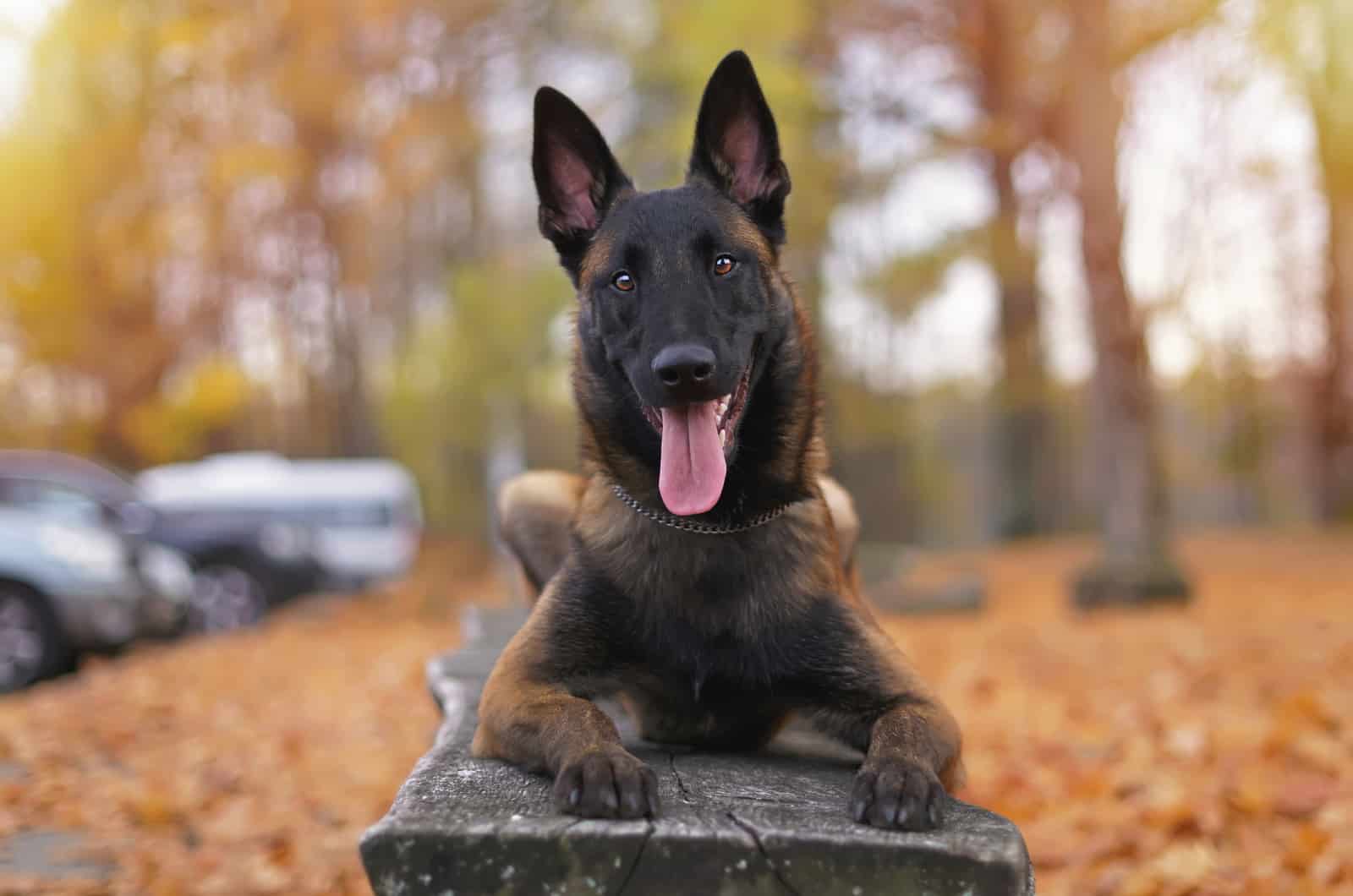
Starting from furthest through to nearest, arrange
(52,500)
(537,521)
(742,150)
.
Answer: (52,500) < (537,521) < (742,150)

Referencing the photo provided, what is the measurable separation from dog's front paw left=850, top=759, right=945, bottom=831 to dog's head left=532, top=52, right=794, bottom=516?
2.24 feet

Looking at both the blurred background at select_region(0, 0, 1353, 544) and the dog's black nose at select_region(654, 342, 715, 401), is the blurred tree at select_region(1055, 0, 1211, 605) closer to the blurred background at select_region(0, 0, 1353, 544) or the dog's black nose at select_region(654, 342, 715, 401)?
the blurred background at select_region(0, 0, 1353, 544)

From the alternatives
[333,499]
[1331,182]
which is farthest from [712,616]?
[333,499]

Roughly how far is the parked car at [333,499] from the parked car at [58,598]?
9241mm

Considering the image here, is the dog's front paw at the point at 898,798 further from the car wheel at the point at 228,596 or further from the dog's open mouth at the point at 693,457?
the car wheel at the point at 228,596

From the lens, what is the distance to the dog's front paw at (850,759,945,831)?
2.07 meters

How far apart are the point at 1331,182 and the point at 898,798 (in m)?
16.9

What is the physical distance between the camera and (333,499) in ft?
68.5

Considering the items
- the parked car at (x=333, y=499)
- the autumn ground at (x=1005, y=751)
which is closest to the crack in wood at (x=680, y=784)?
the autumn ground at (x=1005, y=751)

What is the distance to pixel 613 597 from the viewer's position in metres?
2.63

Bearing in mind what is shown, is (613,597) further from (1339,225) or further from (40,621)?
(1339,225)

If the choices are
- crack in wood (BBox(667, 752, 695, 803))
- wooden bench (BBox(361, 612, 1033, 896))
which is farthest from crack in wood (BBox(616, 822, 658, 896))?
crack in wood (BBox(667, 752, 695, 803))

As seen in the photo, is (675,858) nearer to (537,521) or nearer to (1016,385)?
(537,521)

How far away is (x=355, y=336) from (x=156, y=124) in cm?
527
